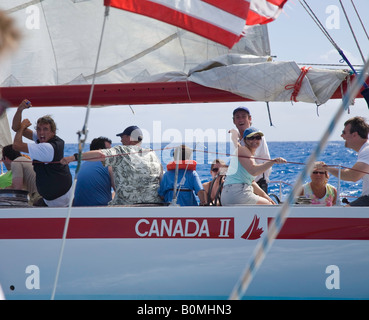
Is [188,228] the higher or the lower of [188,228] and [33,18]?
the lower

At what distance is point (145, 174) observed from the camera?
505cm

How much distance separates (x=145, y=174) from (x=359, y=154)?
1767mm

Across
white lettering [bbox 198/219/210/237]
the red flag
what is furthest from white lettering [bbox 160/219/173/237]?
the red flag

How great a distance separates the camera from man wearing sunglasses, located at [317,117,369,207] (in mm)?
4789

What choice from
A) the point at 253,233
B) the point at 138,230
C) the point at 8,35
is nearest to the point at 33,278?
the point at 138,230

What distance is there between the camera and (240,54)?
5.63m

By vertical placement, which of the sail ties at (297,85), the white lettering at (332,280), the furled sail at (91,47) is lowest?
the white lettering at (332,280)

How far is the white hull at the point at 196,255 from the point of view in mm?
4582

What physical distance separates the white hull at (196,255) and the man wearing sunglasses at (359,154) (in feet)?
1.01

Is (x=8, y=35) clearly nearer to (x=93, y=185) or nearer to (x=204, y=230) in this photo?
(x=204, y=230)

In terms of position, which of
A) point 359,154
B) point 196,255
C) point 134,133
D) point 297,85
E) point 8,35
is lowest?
point 8,35
